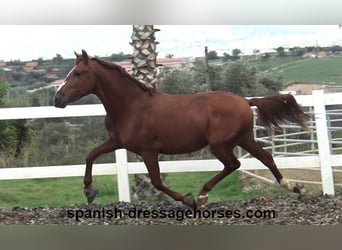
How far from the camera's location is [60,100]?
226 centimetres

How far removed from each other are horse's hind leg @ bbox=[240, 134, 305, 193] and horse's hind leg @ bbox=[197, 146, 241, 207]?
0.26 feet

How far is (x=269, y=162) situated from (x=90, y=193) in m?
0.82

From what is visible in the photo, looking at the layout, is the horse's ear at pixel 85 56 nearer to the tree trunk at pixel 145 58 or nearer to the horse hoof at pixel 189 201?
the tree trunk at pixel 145 58

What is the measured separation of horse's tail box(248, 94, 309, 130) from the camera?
2279 millimetres

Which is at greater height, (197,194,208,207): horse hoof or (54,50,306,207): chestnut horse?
(54,50,306,207): chestnut horse

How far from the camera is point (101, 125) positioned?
2350 mm

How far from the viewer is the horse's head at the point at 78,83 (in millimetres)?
2246

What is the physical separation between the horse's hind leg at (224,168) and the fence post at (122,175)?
0.34 m

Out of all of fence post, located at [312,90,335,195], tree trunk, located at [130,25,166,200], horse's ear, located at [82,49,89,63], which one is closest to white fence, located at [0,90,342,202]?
fence post, located at [312,90,335,195]

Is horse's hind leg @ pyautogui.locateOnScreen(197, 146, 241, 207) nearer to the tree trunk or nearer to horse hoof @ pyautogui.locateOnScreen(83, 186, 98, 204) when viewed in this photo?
the tree trunk

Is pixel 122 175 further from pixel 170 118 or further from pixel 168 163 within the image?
pixel 170 118

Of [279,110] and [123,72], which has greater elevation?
[123,72]

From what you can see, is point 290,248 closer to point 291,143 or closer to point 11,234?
point 291,143

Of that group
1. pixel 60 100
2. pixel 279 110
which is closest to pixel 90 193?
pixel 60 100
